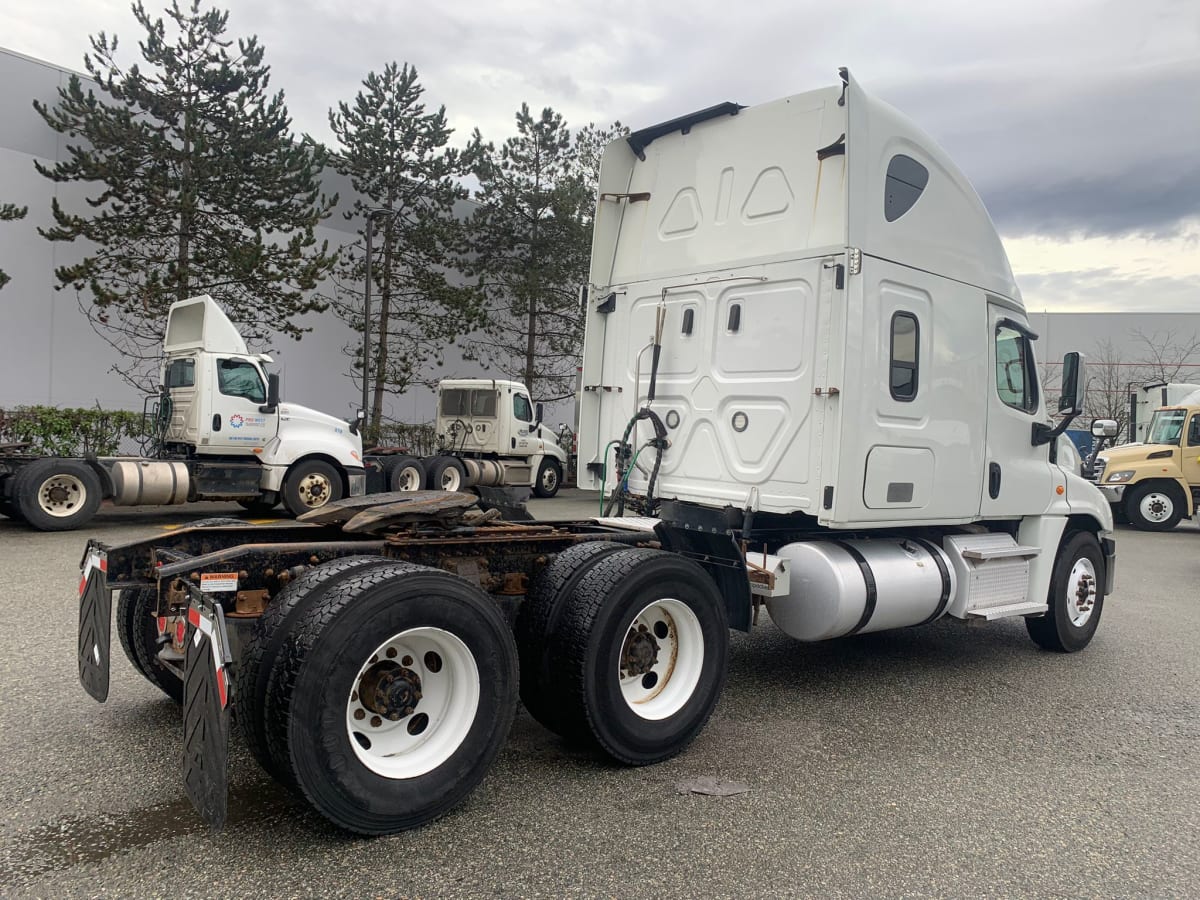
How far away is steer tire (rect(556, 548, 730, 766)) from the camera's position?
397 cm

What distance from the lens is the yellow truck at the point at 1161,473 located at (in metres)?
18.1

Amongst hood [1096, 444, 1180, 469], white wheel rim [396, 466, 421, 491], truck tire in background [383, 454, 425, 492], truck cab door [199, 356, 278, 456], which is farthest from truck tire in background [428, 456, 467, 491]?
hood [1096, 444, 1180, 469]

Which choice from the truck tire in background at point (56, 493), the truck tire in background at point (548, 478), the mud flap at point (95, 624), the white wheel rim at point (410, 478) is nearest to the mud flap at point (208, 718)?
the mud flap at point (95, 624)

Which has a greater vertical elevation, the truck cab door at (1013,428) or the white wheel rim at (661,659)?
the truck cab door at (1013,428)

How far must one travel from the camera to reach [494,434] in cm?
1969

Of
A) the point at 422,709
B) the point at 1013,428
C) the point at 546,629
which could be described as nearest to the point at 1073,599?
the point at 1013,428

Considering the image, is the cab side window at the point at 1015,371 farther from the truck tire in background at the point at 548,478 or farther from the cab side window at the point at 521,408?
the truck tire in background at the point at 548,478

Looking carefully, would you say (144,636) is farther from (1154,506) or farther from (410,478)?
(1154,506)

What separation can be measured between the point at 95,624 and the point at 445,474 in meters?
13.9

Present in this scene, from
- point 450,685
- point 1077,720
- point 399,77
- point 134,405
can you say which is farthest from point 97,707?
point 399,77

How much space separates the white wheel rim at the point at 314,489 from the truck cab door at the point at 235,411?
865 millimetres

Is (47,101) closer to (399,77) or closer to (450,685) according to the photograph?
(399,77)

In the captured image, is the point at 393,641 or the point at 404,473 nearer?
the point at 393,641

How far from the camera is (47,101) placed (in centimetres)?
2000
